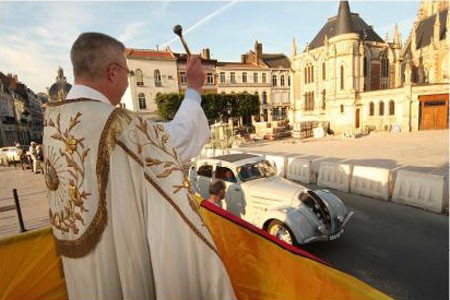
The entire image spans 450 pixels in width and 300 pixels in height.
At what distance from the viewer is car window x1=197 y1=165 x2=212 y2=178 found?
7602 millimetres

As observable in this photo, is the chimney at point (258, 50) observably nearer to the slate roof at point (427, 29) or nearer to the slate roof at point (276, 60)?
the slate roof at point (276, 60)

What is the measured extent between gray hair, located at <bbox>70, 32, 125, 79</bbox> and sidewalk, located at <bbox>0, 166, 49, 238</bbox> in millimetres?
5985

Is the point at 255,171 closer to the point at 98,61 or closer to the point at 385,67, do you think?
the point at 98,61

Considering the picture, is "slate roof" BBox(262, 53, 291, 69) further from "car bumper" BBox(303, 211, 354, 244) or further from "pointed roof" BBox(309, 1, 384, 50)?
"car bumper" BBox(303, 211, 354, 244)

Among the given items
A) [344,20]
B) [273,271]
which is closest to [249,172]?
[273,271]

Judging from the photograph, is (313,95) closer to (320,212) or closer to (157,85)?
(157,85)

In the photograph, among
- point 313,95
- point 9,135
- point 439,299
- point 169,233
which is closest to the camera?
point 169,233

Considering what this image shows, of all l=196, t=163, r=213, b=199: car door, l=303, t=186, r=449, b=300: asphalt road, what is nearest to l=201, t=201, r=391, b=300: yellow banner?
l=303, t=186, r=449, b=300: asphalt road

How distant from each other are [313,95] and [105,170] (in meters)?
44.4

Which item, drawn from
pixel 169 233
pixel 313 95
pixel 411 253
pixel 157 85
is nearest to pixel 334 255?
pixel 411 253

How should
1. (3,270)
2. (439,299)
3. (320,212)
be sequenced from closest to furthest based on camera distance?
1. (3,270)
2. (439,299)
3. (320,212)

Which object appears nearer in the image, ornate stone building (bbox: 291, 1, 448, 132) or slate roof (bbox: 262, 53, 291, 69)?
ornate stone building (bbox: 291, 1, 448, 132)

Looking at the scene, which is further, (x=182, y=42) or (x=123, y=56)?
(x=182, y=42)

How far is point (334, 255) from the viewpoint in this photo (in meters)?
5.16
